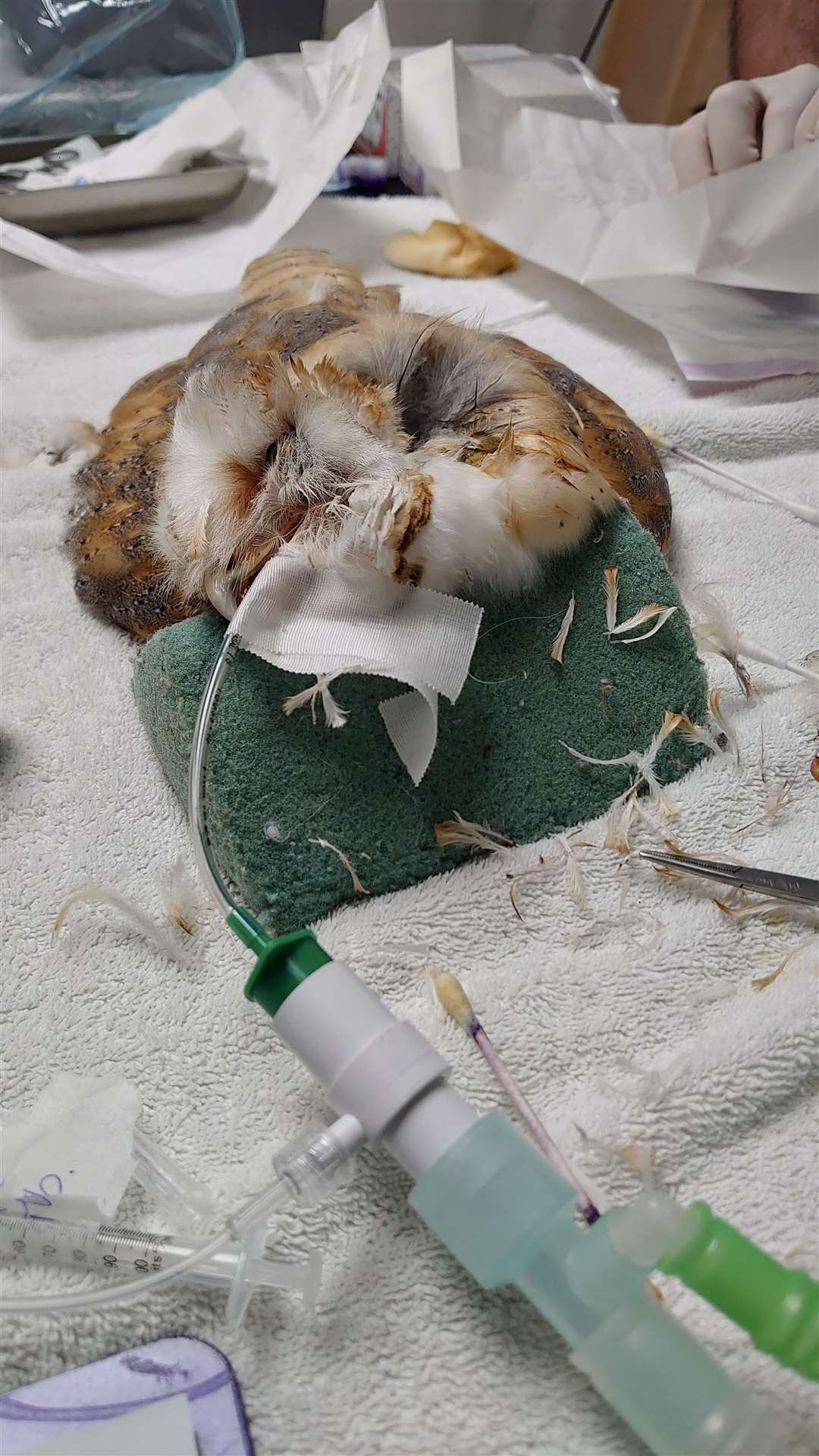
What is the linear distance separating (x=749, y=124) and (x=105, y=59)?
109 cm

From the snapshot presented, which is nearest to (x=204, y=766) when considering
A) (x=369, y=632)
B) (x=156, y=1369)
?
(x=369, y=632)

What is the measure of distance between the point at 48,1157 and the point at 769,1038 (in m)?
0.46

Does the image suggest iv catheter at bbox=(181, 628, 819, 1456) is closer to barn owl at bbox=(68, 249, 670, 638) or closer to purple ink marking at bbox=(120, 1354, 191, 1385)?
purple ink marking at bbox=(120, 1354, 191, 1385)

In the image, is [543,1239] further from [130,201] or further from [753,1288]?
[130,201]

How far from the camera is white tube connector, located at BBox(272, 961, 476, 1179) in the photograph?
0.50m

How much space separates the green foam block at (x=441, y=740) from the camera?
70cm

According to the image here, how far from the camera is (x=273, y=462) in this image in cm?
73

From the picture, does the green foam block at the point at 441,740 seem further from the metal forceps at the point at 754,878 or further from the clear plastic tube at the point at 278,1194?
the clear plastic tube at the point at 278,1194

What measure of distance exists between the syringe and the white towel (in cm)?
2

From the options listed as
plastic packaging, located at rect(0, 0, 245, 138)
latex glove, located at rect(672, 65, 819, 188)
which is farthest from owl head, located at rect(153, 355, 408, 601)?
plastic packaging, located at rect(0, 0, 245, 138)

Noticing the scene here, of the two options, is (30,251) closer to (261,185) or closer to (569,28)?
(261,185)

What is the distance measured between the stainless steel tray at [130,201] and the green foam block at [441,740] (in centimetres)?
108

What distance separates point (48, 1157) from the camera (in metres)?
0.59

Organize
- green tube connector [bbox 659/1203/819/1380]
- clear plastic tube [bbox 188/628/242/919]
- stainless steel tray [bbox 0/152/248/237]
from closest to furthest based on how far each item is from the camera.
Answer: green tube connector [bbox 659/1203/819/1380] → clear plastic tube [bbox 188/628/242/919] → stainless steel tray [bbox 0/152/248/237]
